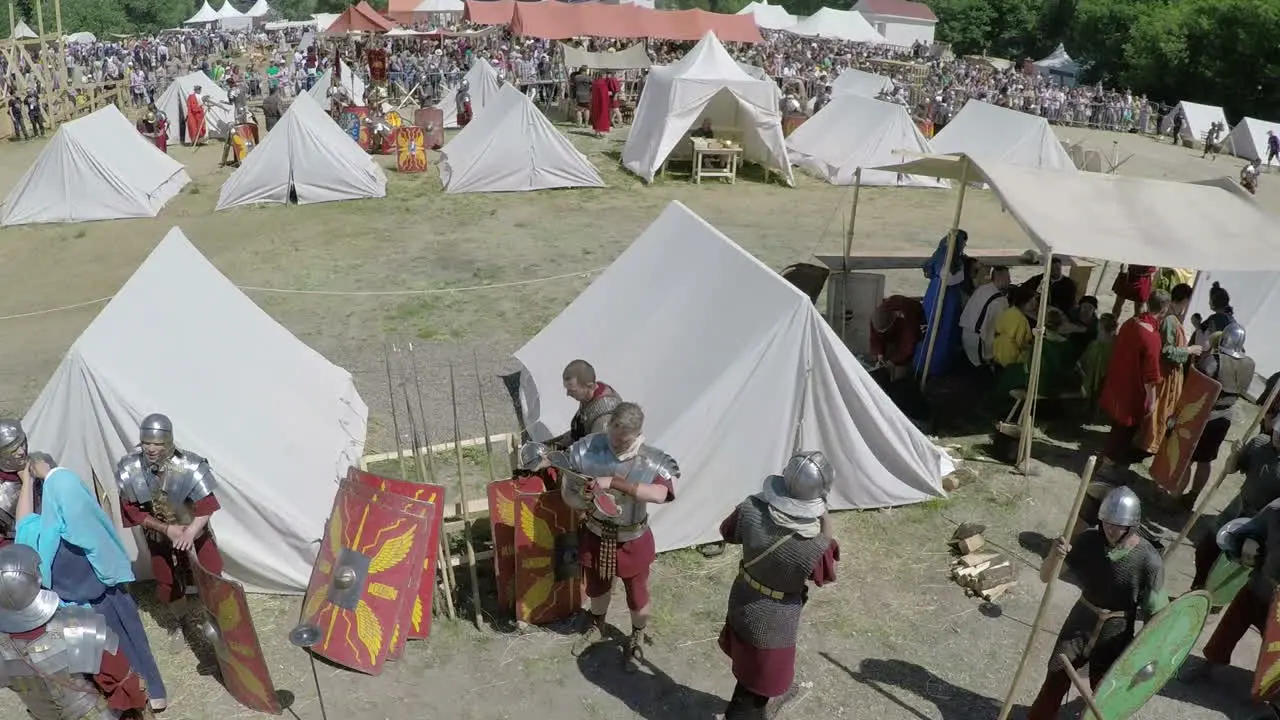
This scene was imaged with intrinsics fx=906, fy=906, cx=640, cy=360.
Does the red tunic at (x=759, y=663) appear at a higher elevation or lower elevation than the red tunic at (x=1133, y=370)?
lower

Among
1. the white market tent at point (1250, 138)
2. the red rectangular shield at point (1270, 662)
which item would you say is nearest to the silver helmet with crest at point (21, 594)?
the red rectangular shield at point (1270, 662)

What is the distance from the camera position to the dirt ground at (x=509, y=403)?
169 inches

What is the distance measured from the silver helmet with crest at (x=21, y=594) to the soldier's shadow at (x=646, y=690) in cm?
231

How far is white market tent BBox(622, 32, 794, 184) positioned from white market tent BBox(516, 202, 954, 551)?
9550 millimetres

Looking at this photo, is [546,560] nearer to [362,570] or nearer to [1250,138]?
[362,570]

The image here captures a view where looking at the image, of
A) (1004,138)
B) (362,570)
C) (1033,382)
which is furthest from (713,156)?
(362,570)

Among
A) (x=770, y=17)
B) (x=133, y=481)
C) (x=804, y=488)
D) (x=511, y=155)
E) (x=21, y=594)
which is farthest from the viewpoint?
(x=770, y=17)

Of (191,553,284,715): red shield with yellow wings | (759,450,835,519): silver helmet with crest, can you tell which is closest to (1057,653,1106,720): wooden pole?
(759,450,835,519): silver helmet with crest

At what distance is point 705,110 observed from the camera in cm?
1625

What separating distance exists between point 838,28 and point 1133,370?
36658mm

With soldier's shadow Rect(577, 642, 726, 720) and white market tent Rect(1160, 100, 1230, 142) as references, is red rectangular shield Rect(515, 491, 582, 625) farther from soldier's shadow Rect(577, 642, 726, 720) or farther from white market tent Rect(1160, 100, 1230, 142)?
white market tent Rect(1160, 100, 1230, 142)

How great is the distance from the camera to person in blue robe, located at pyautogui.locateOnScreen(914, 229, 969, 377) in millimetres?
7230

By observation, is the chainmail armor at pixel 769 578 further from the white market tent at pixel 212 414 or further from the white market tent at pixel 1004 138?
the white market tent at pixel 1004 138

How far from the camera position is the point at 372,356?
8.27 metres
